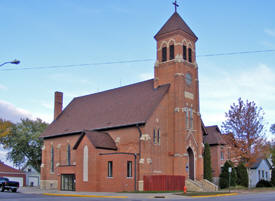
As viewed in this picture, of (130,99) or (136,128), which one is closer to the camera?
(136,128)

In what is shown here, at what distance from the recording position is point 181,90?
4484 cm

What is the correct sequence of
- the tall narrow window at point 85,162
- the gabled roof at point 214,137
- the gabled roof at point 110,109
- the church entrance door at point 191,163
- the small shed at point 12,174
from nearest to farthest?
the tall narrow window at point 85,162 < the gabled roof at point 110,109 < the church entrance door at point 191,163 < the gabled roof at point 214,137 < the small shed at point 12,174

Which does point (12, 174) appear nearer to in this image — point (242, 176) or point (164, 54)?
point (164, 54)

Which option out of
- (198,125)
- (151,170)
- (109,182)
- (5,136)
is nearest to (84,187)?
(109,182)

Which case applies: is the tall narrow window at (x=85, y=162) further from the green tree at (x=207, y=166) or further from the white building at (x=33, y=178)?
the white building at (x=33, y=178)

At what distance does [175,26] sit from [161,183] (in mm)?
19697

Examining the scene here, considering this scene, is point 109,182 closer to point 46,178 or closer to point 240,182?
point 46,178

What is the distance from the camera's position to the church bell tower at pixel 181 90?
145 ft

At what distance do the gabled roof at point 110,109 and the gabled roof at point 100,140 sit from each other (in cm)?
169

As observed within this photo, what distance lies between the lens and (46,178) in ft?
181

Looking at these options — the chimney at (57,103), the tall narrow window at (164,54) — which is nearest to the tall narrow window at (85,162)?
the tall narrow window at (164,54)

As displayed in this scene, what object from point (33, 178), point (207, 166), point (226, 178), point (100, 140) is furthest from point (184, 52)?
point (33, 178)

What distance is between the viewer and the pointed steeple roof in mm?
46938

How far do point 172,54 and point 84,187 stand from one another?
1942cm
